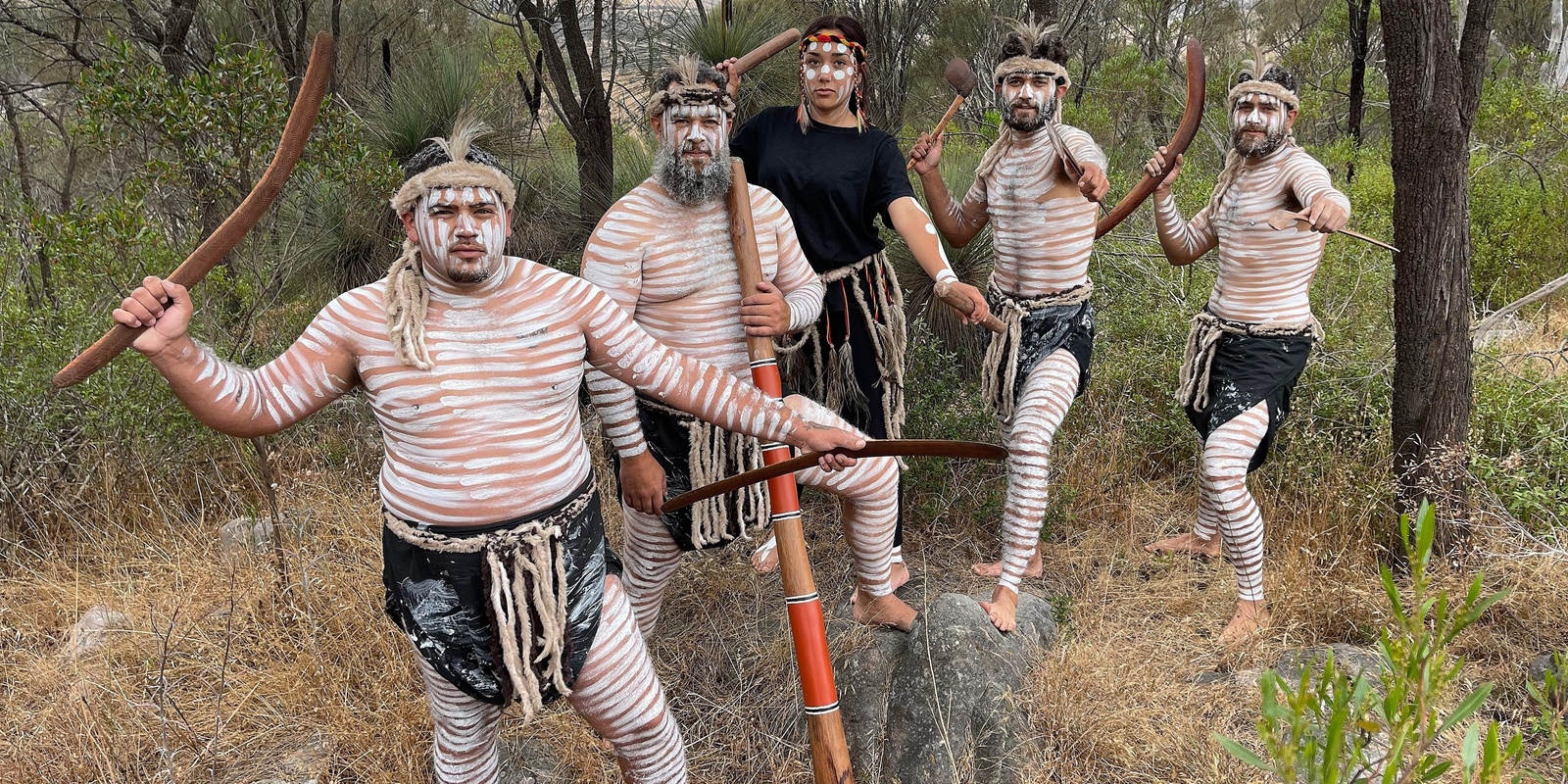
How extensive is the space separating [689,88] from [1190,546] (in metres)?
2.74

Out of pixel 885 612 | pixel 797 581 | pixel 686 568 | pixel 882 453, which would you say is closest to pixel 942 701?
pixel 885 612

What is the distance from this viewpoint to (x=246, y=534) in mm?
4258

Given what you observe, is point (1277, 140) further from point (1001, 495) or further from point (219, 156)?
point (219, 156)

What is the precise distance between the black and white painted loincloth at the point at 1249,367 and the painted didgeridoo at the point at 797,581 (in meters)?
1.64

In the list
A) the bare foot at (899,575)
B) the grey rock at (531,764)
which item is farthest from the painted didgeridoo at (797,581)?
the bare foot at (899,575)

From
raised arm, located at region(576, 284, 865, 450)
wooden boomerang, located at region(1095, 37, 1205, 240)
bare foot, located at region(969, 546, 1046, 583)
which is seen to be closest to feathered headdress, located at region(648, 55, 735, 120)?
raised arm, located at region(576, 284, 865, 450)

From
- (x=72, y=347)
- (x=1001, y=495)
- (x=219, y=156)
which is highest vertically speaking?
(x=219, y=156)

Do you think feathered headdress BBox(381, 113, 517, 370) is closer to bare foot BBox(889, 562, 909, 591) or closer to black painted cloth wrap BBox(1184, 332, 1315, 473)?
bare foot BBox(889, 562, 909, 591)

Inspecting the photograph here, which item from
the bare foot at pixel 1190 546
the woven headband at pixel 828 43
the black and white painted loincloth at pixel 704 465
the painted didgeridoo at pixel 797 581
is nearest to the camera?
the painted didgeridoo at pixel 797 581

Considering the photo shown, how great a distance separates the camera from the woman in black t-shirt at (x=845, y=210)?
10.4ft

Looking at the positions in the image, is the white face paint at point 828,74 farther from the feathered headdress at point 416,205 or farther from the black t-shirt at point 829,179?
the feathered headdress at point 416,205

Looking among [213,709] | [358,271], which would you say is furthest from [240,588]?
[358,271]

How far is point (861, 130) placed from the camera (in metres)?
3.28

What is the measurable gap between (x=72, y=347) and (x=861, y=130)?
3.71 meters
